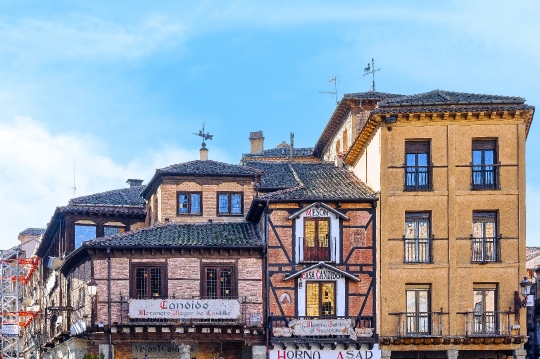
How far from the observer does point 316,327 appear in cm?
4991

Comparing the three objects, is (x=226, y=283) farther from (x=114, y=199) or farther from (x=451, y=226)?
(x=114, y=199)

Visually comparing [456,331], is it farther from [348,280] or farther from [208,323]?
[208,323]

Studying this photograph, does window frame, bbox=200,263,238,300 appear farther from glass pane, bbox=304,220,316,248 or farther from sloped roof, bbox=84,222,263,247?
glass pane, bbox=304,220,316,248

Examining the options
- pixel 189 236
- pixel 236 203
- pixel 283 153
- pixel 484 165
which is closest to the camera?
pixel 484 165

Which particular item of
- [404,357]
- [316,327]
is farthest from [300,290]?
[404,357]

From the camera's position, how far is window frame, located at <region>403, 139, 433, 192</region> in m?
50.8

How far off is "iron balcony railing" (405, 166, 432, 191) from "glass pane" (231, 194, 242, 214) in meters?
9.53

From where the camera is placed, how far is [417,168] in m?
50.9

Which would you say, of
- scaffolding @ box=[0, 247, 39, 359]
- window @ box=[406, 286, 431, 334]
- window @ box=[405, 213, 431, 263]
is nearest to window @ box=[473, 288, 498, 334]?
window @ box=[406, 286, 431, 334]

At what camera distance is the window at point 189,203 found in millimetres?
55875

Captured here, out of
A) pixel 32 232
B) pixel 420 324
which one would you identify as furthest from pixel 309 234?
pixel 32 232

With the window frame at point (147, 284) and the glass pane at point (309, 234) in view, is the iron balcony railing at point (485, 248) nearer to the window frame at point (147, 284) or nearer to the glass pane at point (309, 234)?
the glass pane at point (309, 234)

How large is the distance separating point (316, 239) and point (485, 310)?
26.7 feet

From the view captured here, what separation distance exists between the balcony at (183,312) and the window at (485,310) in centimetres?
973
